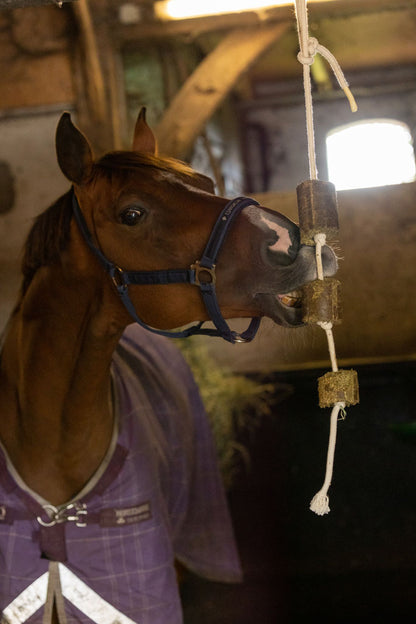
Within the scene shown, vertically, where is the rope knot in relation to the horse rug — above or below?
above

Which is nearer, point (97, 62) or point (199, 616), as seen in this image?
point (199, 616)

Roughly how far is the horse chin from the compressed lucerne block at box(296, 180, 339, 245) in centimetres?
16

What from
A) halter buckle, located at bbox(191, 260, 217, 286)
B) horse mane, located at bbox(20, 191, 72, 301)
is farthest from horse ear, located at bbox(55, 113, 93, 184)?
halter buckle, located at bbox(191, 260, 217, 286)

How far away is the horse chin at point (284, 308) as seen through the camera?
125 centimetres

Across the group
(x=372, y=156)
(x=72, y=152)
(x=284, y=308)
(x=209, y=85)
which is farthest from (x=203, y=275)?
(x=372, y=156)

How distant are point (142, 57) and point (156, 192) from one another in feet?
12.0

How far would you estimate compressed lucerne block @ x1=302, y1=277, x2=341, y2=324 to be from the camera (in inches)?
44.7

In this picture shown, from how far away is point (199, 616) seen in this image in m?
3.00

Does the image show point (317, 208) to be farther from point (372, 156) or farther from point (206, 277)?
point (372, 156)

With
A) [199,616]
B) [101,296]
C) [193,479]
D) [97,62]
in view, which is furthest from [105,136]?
[199,616]

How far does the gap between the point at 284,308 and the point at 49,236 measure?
613 mm

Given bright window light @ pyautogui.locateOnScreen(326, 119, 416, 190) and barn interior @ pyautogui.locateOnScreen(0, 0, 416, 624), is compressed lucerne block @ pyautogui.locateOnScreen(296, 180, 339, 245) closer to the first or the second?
barn interior @ pyautogui.locateOnScreen(0, 0, 416, 624)

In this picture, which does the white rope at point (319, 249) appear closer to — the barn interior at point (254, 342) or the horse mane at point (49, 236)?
the horse mane at point (49, 236)

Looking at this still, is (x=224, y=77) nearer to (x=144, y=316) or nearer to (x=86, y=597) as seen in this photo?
(x=144, y=316)
